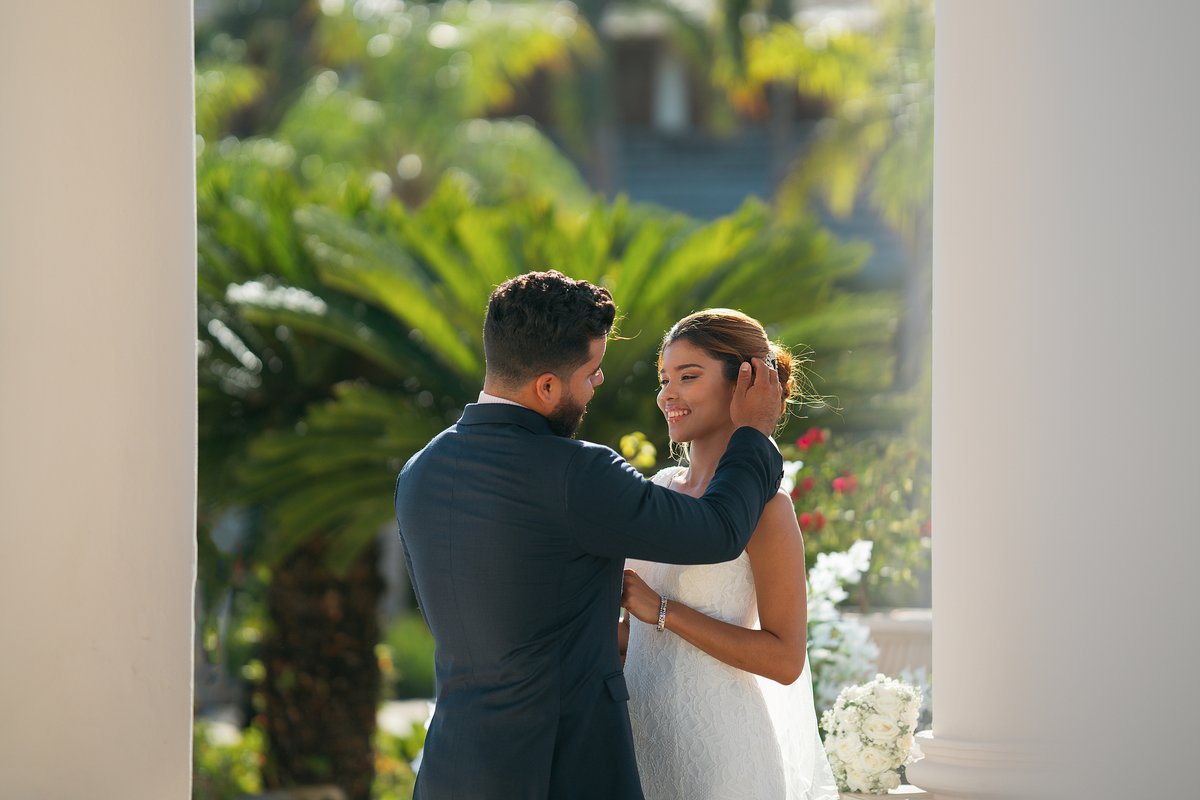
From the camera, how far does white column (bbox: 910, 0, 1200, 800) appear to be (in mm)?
3354

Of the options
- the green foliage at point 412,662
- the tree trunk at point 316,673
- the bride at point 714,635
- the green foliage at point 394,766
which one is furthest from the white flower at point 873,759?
the green foliage at point 412,662

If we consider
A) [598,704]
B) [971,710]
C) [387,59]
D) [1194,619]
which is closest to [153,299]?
[598,704]

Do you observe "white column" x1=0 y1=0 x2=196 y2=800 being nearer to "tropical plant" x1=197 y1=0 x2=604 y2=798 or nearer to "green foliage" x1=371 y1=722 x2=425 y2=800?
"tropical plant" x1=197 y1=0 x2=604 y2=798

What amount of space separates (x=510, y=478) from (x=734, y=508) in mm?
506

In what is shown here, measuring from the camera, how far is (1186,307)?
11.0 feet

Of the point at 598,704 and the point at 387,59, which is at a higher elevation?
the point at 387,59

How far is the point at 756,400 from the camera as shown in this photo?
3.56 metres

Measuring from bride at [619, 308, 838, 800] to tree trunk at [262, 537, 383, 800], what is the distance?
8119 mm

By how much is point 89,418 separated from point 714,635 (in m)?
1.78

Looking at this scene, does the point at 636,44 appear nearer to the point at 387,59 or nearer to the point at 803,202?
the point at 387,59

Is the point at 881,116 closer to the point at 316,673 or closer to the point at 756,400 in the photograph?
the point at 316,673

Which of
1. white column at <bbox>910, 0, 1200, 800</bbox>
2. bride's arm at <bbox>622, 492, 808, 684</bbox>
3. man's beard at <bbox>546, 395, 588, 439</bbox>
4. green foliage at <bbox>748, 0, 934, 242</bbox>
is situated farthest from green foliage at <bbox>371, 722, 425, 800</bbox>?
green foliage at <bbox>748, 0, 934, 242</bbox>

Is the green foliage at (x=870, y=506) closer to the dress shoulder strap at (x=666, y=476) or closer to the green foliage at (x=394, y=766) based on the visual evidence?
the dress shoulder strap at (x=666, y=476)

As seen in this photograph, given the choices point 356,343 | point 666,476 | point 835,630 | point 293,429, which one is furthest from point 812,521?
point 293,429
